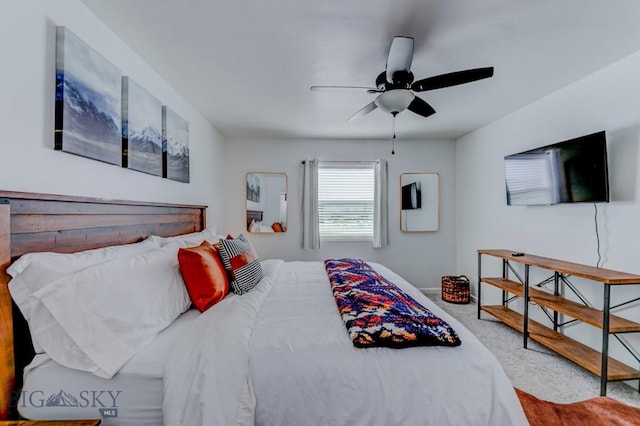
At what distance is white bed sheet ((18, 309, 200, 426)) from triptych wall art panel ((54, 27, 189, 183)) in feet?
3.36

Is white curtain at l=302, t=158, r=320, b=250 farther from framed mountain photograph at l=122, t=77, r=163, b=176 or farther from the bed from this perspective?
the bed

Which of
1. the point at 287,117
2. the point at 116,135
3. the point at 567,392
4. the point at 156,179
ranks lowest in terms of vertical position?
the point at 567,392

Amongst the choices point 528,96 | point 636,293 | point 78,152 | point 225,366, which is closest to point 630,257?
point 636,293

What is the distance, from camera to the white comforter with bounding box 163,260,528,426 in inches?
43.8

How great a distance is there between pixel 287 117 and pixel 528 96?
A: 2530 mm

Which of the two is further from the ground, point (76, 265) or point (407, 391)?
point (76, 265)

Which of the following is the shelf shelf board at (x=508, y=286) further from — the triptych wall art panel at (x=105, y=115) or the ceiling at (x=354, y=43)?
the triptych wall art panel at (x=105, y=115)

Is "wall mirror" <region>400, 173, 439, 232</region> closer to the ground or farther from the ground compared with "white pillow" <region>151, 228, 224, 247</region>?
farther from the ground

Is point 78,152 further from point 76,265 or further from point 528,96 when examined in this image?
point 528,96

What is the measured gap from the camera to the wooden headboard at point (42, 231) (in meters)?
1.10

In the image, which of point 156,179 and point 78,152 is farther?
point 156,179

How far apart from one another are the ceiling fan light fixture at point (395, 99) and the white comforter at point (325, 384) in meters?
1.65

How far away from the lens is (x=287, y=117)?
339cm

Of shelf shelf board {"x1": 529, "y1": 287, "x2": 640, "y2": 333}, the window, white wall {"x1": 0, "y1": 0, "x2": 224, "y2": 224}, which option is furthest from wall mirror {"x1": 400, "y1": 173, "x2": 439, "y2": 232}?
white wall {"x1": 0, "y1": 0, "x2": 224, "y2": 224}
